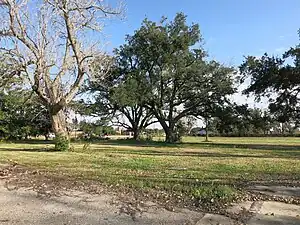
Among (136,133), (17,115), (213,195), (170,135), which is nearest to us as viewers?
(213,195)

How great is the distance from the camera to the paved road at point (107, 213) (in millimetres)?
4559

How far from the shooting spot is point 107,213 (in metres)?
4.93

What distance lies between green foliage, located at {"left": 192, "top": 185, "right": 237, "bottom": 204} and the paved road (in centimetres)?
29

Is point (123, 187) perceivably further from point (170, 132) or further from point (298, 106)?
point (170, 132)

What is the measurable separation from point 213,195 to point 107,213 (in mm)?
1788

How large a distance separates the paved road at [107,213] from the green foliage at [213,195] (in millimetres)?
295

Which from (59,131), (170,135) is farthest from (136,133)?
(59,131)

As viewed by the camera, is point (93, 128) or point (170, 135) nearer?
point (170, 135)

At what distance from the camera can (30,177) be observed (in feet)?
25.5

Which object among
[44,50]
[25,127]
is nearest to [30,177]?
[44,50]

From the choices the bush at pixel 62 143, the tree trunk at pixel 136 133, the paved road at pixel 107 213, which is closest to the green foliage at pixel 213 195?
the paved road at pixel 107 213

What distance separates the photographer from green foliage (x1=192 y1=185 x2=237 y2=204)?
17.9 ft

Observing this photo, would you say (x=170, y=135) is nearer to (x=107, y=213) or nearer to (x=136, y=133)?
(x=136, y=133)

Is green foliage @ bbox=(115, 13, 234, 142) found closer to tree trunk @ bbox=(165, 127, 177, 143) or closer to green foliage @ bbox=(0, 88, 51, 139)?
tree trunk @ bbox=(165, 127, 177, 143)
